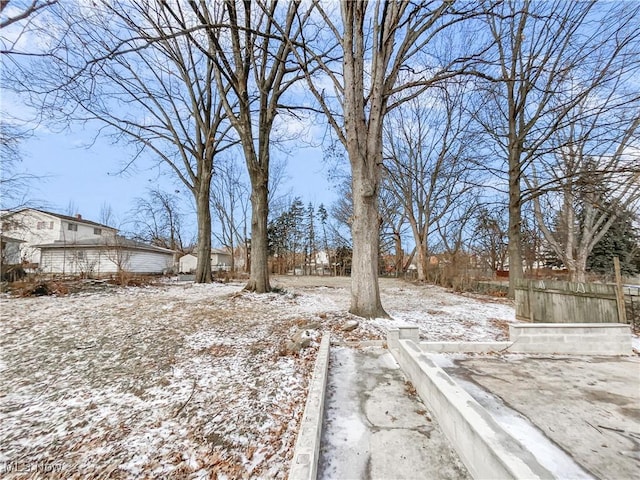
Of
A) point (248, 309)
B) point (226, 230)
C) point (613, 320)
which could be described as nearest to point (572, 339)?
point (613, 320)

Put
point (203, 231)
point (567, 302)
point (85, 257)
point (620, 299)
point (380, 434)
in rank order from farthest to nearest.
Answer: point (85, 257) < point (203, 231) < point (567, 302) < point (620, 299) < point (380, 434)

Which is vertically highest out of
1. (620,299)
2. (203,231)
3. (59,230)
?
(59,230)

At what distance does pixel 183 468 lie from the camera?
191 cm

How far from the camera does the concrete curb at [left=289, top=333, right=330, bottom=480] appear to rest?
5.25ft

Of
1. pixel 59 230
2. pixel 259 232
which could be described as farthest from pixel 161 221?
pixel 259 232

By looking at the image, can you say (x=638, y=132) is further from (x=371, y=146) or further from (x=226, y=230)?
(x=226, y=230)

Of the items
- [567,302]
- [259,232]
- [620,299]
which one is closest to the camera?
[620,299]

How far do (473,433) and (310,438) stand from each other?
1.07m

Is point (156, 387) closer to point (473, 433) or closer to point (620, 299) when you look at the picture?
point (473, 433)

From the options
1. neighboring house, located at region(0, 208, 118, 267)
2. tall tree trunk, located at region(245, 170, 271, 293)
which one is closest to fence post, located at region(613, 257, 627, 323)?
tall tree trunk, located at region(245, 170, 271, 293)

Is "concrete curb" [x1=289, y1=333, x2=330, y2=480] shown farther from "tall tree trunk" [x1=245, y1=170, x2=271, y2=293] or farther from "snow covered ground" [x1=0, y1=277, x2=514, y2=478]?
"tall tree trunk" [x1=245, y1=170, x2=271, y2=293]

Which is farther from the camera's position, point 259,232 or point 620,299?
point 259,232

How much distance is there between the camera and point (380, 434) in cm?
224

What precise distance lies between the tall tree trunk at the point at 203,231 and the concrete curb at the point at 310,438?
10.4 meters
